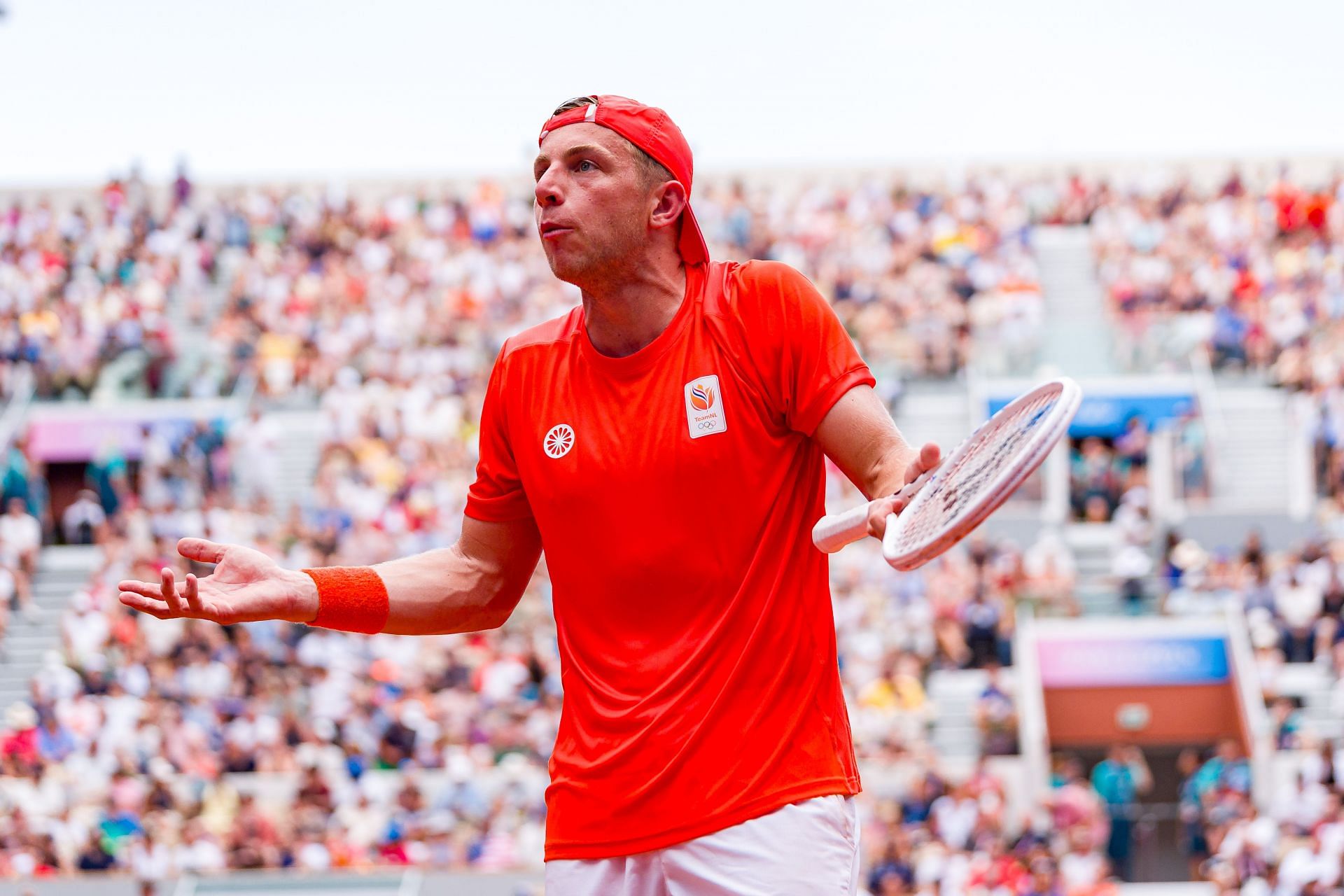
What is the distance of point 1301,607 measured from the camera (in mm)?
17578

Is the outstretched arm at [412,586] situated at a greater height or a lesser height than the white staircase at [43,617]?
greater

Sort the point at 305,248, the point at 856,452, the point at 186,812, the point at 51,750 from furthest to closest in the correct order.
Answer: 1. the point at 305,248
2. the point at 51,750
3. the point at 186,812
4. the point at 856,452

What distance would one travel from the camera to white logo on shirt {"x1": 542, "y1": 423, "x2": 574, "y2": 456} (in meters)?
3.79

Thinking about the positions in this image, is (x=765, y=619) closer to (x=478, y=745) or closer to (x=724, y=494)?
(x=724, y=494)

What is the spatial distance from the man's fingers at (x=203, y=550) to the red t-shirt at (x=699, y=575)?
0.71 metres

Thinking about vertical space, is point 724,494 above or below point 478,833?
above

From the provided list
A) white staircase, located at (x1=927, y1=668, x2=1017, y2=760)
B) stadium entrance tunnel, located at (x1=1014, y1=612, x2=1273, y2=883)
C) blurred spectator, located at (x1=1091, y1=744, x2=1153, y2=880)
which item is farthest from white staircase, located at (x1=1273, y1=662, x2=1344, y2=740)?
white staircase, located at (x1=927, y1=668, x2=1017, y2=760)

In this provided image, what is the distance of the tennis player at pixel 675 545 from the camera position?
352 centimetres

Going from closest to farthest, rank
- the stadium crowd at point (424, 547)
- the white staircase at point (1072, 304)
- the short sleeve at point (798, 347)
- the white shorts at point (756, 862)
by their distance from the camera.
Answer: the white shorts at point (756, 862) → the short sleeve at point (798, 347) → the stadium crowd at point (424, 547) → the white staircase at point (1072, 304)

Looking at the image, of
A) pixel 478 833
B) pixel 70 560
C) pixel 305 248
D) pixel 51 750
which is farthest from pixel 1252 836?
pixel 305 248

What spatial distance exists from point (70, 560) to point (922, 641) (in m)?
10.4

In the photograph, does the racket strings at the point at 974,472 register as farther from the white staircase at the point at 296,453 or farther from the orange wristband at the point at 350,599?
the white staircase at the point at 296,453

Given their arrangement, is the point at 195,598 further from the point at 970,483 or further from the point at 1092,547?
the point at 1092,547

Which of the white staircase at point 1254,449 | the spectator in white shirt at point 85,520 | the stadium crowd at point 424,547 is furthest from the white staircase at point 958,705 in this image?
the spectator in white shirt at point 85,520
